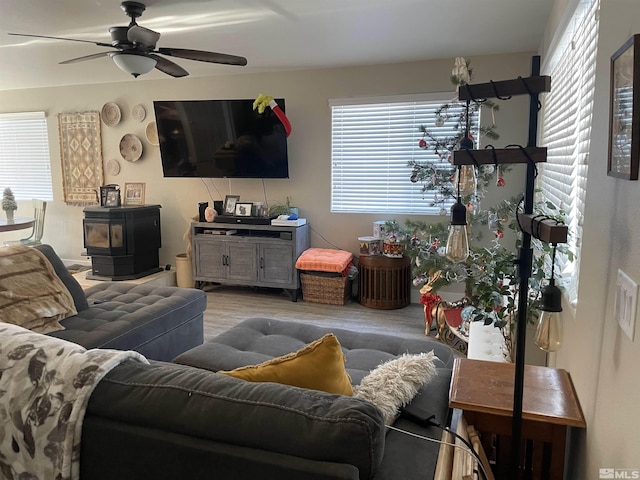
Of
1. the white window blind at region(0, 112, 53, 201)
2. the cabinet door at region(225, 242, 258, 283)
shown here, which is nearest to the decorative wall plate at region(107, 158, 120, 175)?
the white window blind at region(0, 112, 53, 201)

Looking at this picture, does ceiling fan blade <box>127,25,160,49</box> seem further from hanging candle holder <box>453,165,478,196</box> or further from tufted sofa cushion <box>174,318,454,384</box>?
hanging candle holder <box>453,165,478,196</box>

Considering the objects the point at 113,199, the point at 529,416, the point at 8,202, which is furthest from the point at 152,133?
the point at 529,416

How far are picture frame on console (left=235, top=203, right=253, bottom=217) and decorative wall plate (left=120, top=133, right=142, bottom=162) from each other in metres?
1.56

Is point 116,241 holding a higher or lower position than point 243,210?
lower

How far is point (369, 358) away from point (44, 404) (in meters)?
1.32

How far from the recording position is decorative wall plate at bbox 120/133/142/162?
5.62 m

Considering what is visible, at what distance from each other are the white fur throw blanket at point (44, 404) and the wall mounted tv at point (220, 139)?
12.6 ft

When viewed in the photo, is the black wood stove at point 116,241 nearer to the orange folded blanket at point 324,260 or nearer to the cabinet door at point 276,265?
the cabinet door at point 276,265

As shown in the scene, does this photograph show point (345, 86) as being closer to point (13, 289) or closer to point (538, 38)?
point (538, 38)

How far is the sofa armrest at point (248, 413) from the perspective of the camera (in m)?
0.95

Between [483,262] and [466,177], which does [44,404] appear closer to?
[466,177]

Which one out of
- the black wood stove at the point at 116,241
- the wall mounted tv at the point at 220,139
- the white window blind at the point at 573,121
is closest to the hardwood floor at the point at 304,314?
the black wood stove at the point at 116,241

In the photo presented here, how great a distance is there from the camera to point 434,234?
4020 mm

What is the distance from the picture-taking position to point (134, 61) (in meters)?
3.10
